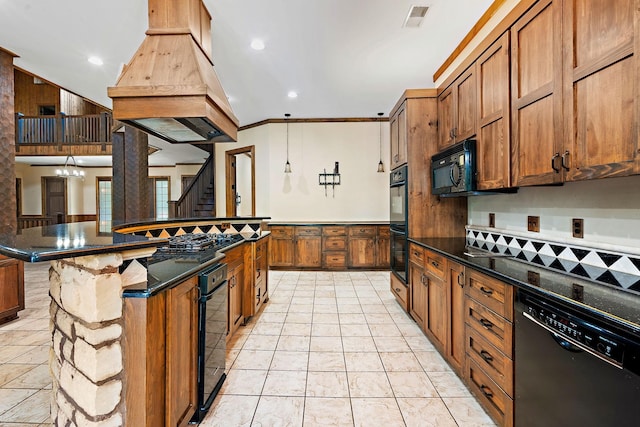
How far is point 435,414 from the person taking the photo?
1739mm

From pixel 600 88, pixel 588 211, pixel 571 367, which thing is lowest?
pixel 571 367

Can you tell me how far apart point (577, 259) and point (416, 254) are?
127 cm

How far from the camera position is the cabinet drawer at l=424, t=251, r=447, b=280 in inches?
88.3

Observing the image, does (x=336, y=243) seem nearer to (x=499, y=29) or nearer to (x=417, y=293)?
(x=417, y=293)

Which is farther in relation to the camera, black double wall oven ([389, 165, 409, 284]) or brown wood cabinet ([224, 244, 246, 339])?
black double wall oven ([389, 165, 409, 284])

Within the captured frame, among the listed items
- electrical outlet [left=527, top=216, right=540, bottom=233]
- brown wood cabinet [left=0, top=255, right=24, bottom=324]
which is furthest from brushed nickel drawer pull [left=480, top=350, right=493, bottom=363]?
brown wood cabinet [left=0, top=255, right=24, bottom=324]

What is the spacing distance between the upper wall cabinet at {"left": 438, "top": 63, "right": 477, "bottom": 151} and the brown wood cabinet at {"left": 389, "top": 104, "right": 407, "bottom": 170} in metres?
0.36

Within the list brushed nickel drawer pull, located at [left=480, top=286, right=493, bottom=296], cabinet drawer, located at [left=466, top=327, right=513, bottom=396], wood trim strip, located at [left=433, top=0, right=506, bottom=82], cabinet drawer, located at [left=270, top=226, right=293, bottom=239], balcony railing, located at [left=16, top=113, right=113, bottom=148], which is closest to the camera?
cabinet drawer, located at [left=466, top=327, right=513, bottom=396]

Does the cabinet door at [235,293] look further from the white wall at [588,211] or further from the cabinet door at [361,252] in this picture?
the cabinet door at [361,252]

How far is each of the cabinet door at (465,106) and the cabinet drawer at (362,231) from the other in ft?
8.93

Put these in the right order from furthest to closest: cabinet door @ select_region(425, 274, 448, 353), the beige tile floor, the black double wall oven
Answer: the black double wall oven
cabinet door @ select_region(425, 274, 448, 353)
the beige tile floor

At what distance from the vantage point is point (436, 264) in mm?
2371

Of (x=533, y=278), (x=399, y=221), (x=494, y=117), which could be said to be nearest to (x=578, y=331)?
(x=533, y=278)

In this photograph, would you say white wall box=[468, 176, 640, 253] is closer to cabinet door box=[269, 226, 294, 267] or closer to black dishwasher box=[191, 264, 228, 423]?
black dishwasher box=[191, 264, 228, 423]
